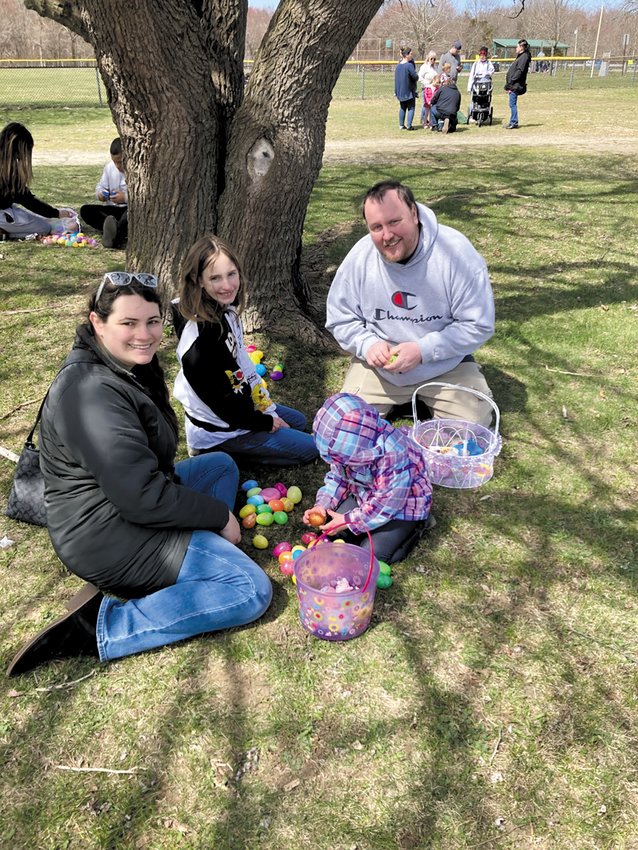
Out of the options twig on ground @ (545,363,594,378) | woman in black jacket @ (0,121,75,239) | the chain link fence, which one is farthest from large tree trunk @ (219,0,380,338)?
the chain link fence

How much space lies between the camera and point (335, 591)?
2.66 metres

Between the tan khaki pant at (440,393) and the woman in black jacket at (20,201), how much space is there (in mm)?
4572

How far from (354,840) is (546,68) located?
58930mm

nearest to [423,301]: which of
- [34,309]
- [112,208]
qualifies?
[34,309]

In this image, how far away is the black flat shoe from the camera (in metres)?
2.41

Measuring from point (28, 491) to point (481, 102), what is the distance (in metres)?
17.0

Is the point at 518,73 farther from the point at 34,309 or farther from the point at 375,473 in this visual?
the point at 375,473

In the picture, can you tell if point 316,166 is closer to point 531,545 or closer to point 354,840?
point 531,545

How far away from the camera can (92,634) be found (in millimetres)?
2480

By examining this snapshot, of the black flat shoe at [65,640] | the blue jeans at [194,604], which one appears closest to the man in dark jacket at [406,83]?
the blue jeans at [194,604]

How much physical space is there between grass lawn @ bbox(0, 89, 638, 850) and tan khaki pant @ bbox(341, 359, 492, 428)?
0.36 m

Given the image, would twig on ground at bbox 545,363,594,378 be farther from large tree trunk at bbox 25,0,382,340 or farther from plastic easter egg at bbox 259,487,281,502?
plastic easter egg at bbox 259,487,281,502

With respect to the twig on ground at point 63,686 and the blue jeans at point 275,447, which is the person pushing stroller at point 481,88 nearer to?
the blue jeans at point 275,447

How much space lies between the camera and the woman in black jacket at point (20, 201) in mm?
6504
